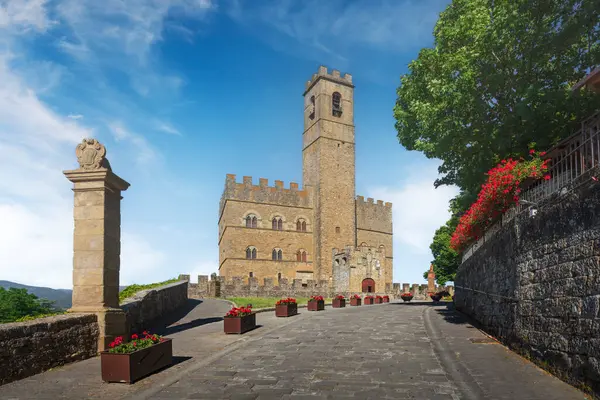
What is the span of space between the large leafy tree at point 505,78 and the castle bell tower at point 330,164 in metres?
31.4

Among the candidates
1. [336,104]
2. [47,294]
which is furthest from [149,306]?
[47,294]

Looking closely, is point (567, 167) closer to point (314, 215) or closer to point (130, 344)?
point (130, 344)

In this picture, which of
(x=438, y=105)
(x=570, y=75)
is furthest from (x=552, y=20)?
(x=438, y=105)

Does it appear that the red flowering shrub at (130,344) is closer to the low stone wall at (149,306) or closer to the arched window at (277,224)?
the low stone wall at (149,306)

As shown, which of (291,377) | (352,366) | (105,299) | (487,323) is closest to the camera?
(291,377)

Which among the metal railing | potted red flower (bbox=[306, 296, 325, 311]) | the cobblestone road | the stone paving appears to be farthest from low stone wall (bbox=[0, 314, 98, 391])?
potted red flower (bbox=[306, 296, 325, 311])

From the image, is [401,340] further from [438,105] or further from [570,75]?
[570,75]

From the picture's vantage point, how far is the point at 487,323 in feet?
42.5

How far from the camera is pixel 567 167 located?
10406 millimetres

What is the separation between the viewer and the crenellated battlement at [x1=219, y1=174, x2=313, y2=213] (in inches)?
1865

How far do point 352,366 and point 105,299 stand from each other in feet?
17.3

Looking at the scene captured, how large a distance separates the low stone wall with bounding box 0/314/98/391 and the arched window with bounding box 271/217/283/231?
38.8 m

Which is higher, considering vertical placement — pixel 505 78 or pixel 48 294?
pixel 505 78

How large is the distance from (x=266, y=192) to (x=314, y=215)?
5.70m
